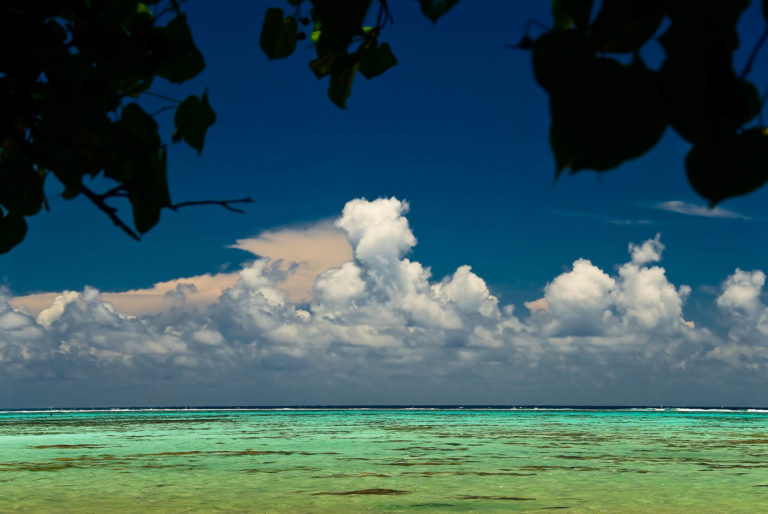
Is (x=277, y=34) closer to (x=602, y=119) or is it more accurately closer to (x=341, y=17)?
(x=341, y=17)

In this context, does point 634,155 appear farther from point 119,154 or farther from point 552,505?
point 552,505

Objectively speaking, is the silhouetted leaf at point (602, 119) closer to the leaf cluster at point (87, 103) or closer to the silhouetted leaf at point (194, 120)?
the leaf cluster at point (87, 103)

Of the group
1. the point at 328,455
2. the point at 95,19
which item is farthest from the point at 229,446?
the point at 95,19

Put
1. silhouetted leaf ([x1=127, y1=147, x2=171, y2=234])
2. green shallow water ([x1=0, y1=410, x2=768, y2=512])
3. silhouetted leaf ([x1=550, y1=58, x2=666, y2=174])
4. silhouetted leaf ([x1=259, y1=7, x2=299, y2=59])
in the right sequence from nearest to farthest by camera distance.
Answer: silhouetted leaf ([x1=550, y1=58, x2=666, y2=174]) < silhouetted leaf ([x1=127, y1=147, x2=171, y2=234]) < silhouetted leaf ([x1=259, y1=7, x2=299, y2=59]) < green shallow water ([x1=0, y1=410, x2=768, y2=512])

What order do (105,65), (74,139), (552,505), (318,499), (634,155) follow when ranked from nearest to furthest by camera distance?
(634,155)
(74,139)
(105,65)
(552,505)
(318,499)

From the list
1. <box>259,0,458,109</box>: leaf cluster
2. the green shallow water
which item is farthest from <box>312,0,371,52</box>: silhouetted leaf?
the green shallow water

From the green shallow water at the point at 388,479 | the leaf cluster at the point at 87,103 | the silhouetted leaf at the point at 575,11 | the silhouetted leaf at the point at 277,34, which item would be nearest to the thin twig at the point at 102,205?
the leaf cluster at the point at 87,103

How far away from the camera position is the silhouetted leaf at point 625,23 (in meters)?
0.64

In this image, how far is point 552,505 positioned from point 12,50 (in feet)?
35.6

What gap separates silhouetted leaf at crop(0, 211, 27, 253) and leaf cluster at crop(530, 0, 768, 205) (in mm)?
1159

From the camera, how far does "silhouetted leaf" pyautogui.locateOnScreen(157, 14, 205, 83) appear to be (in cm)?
136

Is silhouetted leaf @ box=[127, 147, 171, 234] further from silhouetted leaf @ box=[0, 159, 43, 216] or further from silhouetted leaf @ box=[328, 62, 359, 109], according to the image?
silhouetted leaf @ box=[328, 62, 359, 109]

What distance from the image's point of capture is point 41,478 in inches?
564

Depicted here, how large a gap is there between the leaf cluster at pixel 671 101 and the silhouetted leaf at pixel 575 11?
1.9 inches
